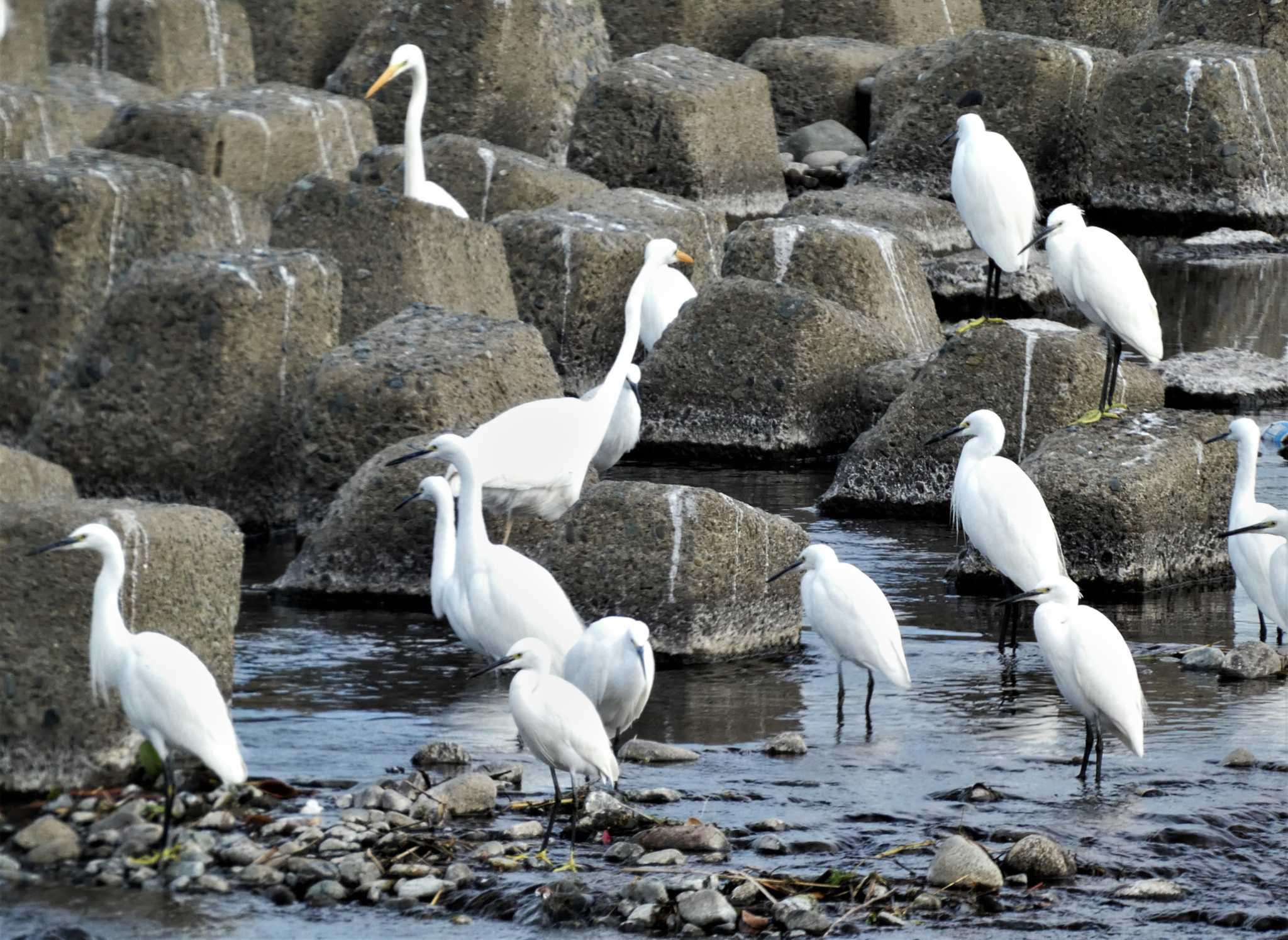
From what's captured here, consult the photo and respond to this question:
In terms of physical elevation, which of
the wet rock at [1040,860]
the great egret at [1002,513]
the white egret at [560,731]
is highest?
the great egret at [1002,513]

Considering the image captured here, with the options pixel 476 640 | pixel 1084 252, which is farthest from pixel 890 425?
pixel 476 640

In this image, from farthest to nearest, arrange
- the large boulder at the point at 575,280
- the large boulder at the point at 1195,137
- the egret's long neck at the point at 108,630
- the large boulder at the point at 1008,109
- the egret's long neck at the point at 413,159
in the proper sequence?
the large boulder at the point at 1195,137, the large boulder at the point at 1008,109, the egret's long neck at the point at 413,159, the large boulder at the point at 575,280, the egret's long neck at the point at 108,630

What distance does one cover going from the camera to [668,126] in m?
19.8

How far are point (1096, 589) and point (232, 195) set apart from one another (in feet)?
19.8

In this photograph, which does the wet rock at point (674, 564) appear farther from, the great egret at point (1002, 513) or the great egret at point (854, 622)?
the great egret at point (1002, 513)

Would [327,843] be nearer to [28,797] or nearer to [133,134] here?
[28,797]

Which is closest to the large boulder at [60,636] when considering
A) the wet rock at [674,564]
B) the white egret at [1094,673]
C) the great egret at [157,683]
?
the great egret at [157,683]

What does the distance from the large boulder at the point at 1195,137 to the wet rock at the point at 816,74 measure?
11.1 ft

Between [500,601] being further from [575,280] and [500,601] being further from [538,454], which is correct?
[575,280]

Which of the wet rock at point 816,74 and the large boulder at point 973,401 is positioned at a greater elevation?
the wet rock at point 816,74

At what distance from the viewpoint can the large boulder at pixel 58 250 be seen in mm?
12406

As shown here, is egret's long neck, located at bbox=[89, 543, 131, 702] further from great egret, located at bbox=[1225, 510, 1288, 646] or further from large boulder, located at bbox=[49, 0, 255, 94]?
large boulder, located at bbox=[49, 0, 255, 94]

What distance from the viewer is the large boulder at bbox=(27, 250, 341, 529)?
11547 mm

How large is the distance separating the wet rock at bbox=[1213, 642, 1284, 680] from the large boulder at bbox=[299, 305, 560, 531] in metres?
3.93
